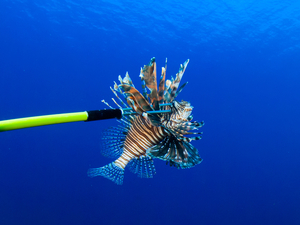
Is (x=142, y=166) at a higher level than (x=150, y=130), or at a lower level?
lower

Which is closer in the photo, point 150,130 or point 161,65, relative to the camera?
point 150,130

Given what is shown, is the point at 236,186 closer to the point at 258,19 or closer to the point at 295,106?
the point at 258,19

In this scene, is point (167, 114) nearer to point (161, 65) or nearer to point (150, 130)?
point (150, 130)

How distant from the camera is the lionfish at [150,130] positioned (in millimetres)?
1959

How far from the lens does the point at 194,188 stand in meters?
16.0

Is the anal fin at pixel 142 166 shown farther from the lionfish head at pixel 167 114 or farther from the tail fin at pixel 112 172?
the lionfish head at pixel 167 114

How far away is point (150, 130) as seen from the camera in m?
2.28

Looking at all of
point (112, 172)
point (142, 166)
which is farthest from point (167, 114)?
point (112, 172)

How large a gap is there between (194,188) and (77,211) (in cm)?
858

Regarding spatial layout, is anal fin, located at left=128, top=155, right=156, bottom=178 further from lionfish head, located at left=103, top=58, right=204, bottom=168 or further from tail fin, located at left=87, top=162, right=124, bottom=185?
lionfish head, located at left=103, top=58, right=204, bottom=168

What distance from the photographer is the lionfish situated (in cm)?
196

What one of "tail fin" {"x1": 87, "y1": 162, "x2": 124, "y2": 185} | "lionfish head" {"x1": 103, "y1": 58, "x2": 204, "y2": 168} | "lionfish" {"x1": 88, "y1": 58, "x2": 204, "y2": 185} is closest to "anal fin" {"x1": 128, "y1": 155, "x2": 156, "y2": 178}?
"lionfish" {"x1": 88, "y1": 58, "x2": 204, "y2": 185}

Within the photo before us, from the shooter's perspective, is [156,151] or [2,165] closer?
[156,151]

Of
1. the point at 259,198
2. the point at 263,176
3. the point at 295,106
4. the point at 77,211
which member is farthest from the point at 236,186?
the point at 295,106
